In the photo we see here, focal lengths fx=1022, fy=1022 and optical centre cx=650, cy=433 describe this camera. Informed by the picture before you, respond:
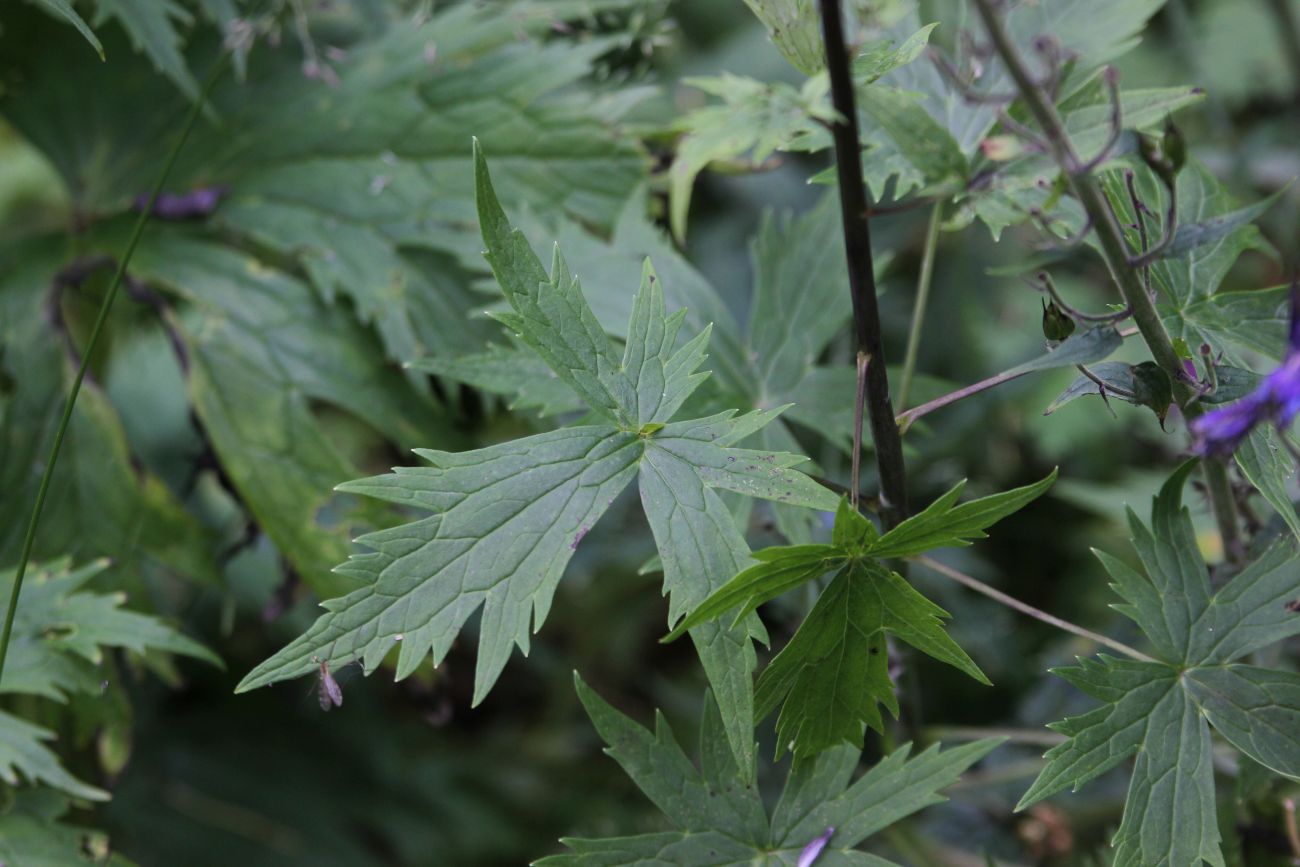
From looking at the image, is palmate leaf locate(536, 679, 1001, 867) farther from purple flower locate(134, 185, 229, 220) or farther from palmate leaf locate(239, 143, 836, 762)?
purple flower locate(134, 185, 229, 220)

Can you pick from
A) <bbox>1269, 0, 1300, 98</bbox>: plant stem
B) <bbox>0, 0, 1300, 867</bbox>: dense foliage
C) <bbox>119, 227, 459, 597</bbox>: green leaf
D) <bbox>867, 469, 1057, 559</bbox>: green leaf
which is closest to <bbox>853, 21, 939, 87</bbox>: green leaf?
<bbox>0, 0, 1300, 867</bbox>: dense foliage

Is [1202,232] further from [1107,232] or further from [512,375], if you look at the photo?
[512,375]

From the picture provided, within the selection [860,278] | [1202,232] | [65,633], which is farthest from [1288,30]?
[65,633]

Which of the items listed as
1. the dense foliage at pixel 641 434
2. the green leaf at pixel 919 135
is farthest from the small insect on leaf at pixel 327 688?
the green leaf at pixel 919 135

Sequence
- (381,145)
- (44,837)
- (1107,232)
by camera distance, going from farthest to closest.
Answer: (381,145), (44,837), (1107,232)

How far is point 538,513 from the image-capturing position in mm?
708

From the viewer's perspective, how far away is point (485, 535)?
707 millimetres

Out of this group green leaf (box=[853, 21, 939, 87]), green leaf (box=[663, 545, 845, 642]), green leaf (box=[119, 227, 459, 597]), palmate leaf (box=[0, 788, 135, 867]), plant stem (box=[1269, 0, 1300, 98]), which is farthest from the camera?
plant stem (box=[1269, 0, 1300, 98])

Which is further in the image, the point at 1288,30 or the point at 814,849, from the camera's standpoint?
the point at 1288,30

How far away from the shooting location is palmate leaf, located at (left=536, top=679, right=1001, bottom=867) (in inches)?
30.5

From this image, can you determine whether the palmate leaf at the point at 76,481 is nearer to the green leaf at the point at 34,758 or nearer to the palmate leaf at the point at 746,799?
the green leaf at the point at 34,758

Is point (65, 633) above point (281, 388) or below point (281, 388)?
below

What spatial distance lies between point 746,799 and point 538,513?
291 mm

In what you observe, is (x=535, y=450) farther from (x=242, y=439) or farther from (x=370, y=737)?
(x=370, y=737)
